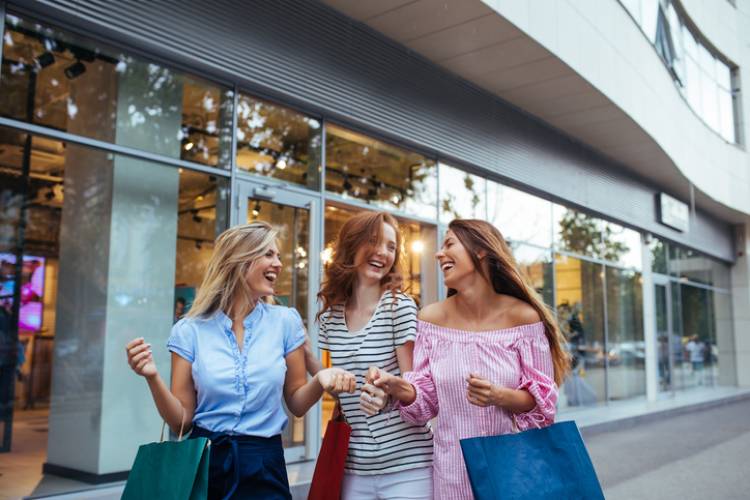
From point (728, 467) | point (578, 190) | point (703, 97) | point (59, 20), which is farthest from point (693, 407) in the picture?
point (59, 20)

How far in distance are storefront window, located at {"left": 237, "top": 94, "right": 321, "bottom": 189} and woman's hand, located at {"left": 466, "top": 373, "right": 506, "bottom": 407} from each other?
15.8 feet

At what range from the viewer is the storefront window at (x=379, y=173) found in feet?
25.3

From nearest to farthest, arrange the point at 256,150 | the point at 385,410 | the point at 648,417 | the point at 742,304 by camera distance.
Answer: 1. the point at 385,410
2. the point at 256,150
3. the point at 648,417
4. the point at 742,304

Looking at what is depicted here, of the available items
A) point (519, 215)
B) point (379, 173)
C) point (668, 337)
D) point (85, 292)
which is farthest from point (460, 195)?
point (668, 337)

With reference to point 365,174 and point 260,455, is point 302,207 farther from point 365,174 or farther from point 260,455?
point 260,455

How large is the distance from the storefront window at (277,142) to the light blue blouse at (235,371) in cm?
435

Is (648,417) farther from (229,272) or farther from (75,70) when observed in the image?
(229,272)

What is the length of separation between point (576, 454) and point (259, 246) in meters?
1.28

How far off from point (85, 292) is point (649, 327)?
1277 cm

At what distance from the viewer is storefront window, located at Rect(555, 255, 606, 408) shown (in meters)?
12.1

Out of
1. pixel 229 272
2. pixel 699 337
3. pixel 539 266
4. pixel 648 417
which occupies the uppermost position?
pixel 539 266

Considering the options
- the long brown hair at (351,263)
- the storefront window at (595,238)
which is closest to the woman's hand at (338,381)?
the long brown hair at (351,263)

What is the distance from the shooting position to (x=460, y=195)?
9688 millimetres

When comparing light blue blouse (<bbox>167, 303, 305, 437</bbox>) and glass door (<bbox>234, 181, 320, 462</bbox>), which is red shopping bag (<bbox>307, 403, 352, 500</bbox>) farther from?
glass door (<bbox>234, 181, 320, 462</bbox>)
